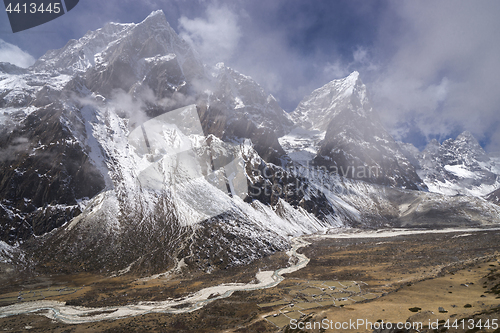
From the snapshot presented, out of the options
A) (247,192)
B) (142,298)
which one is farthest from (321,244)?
(142,298)

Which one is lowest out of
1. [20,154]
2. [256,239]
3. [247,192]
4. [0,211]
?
[256,239]

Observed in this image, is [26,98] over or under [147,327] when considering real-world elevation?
over

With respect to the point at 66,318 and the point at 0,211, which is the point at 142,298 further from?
the point at 0,211

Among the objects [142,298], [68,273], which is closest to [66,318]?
[142,298]

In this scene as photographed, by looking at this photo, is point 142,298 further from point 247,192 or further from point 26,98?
point 26,98

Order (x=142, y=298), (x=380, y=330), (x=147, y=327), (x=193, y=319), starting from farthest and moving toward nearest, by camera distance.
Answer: (x=142, y=298)
(x=193, y=319)
(x=147, y=327)
(x=380, y=330)

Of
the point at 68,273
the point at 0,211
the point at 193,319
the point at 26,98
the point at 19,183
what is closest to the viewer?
the point at 193,319

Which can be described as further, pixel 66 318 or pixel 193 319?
pixel 66 318
